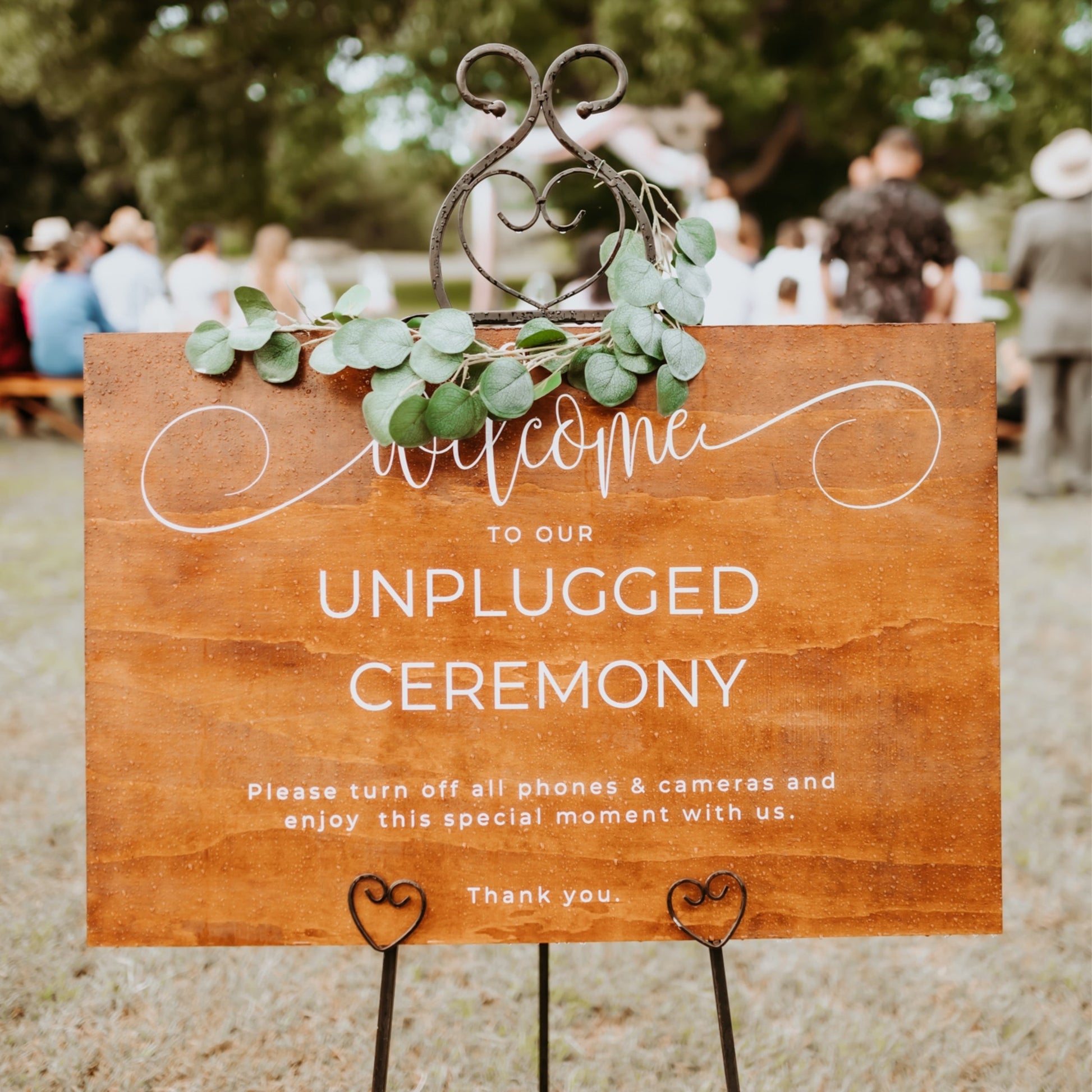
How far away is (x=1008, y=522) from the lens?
4.94 m

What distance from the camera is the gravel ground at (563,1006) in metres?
1.60

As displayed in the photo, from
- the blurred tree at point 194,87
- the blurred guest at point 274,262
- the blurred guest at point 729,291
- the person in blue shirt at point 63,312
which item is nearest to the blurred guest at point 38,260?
the person in blue shirt at point 63,312

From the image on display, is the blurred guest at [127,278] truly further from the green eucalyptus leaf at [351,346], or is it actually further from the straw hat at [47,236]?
the green eucalyptus leaf at [351,346]

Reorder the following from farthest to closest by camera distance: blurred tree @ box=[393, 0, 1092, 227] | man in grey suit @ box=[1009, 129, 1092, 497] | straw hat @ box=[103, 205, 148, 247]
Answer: blurred tree @ box=[393, 0, 1092, 227] < straw hat @ box=[103, 205, 148, 247] < man in grey suit @ box=[1009, 129, 1092, 497]

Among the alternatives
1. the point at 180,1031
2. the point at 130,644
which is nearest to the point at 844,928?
the point at 130,644

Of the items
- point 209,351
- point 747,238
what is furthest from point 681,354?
point 747,238

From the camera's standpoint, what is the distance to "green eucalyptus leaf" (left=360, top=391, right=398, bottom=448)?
1.00 meters

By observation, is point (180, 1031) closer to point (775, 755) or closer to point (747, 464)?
point (775, 755)

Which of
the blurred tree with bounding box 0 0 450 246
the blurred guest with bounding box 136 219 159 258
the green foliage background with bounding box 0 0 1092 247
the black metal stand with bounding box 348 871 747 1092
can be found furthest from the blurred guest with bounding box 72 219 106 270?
the black metal stand with bounding box 348 871 747 1092

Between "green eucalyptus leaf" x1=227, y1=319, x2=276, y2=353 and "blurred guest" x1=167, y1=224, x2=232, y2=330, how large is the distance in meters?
5.28

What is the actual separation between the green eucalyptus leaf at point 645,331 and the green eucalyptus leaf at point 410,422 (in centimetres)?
21

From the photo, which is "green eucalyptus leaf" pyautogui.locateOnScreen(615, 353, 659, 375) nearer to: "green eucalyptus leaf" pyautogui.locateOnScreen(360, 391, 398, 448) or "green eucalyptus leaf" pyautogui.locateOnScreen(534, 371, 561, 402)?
"green eucalyptus leaf" pyautogui.locateOnScreen(534, 371, 561, 402)

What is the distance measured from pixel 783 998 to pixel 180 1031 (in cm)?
100

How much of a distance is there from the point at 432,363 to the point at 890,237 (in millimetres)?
3910
